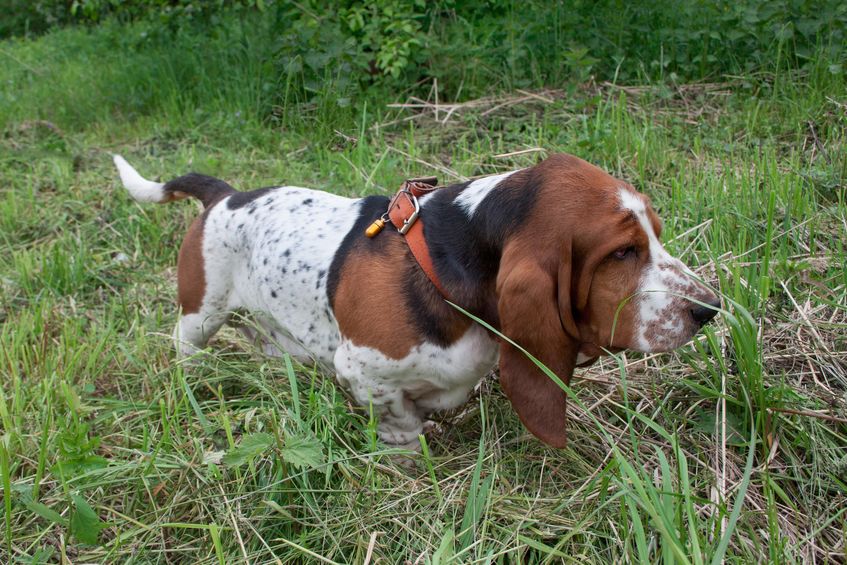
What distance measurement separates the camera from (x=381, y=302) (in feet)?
9.67

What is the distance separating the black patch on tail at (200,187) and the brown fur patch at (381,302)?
1.27 m

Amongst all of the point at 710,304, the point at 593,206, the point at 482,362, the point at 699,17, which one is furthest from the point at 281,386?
the point at 699,17

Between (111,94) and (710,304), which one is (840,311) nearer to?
(710,304)

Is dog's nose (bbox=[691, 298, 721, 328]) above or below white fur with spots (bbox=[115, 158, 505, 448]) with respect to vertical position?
above

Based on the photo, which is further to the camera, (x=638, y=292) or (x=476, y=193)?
(x=476, y=193)

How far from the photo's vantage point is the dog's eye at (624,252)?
2.59 meters

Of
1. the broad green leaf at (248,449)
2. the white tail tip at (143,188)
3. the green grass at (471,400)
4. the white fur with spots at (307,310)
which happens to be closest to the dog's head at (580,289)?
the green grass at (471,400)

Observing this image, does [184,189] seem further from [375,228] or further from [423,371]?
[423,371]

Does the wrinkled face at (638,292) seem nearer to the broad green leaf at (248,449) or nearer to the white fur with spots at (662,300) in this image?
the white fur with spots at (662,300)

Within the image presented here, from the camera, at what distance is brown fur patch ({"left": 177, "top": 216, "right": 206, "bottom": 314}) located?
3811 millimetres

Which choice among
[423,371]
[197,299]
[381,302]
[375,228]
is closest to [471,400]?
[423,371]

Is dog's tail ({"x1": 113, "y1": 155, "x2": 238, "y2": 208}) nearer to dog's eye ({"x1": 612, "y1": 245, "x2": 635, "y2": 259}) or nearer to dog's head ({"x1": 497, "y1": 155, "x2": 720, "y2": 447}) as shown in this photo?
dog's head ({"x1": 497, "y1": 155, "x2": 720, "y2": 447})

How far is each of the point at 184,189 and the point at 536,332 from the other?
2.31 m

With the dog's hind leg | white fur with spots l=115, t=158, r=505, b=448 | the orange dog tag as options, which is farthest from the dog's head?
the dog's hind leg
